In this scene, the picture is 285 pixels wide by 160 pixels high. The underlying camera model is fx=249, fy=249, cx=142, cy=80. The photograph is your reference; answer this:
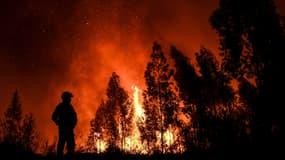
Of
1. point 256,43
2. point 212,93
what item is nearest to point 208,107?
point 212,93

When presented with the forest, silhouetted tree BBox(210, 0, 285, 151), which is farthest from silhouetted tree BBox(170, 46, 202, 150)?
silhouetted tree BBox(210, 0, 285, 151)

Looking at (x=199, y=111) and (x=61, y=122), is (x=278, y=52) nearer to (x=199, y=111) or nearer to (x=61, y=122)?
(x=199, y=111)

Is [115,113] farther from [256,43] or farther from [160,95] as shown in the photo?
[256,43]

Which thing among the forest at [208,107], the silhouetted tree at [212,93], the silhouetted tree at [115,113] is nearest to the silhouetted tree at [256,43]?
the forest at [208,107]

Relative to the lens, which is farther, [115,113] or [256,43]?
[115,113]

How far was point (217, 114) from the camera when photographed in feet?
106

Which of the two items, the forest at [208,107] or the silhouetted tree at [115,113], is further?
the silhouetted tree at [115,113]

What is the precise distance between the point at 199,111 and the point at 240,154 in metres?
23.9

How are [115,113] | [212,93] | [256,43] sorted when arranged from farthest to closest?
[115,113] < [212,93] < [256,43]

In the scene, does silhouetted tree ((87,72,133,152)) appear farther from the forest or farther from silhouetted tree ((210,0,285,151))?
silhouetted tree ((210,0,285,151))

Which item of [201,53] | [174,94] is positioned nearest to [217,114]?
[174,94]

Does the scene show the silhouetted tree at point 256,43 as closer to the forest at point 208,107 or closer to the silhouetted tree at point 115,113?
the forest at point 208,107

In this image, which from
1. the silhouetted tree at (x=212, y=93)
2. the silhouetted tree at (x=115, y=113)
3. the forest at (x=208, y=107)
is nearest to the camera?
the forest at (x=208, y=107)

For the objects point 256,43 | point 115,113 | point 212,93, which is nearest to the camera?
point 256,43
